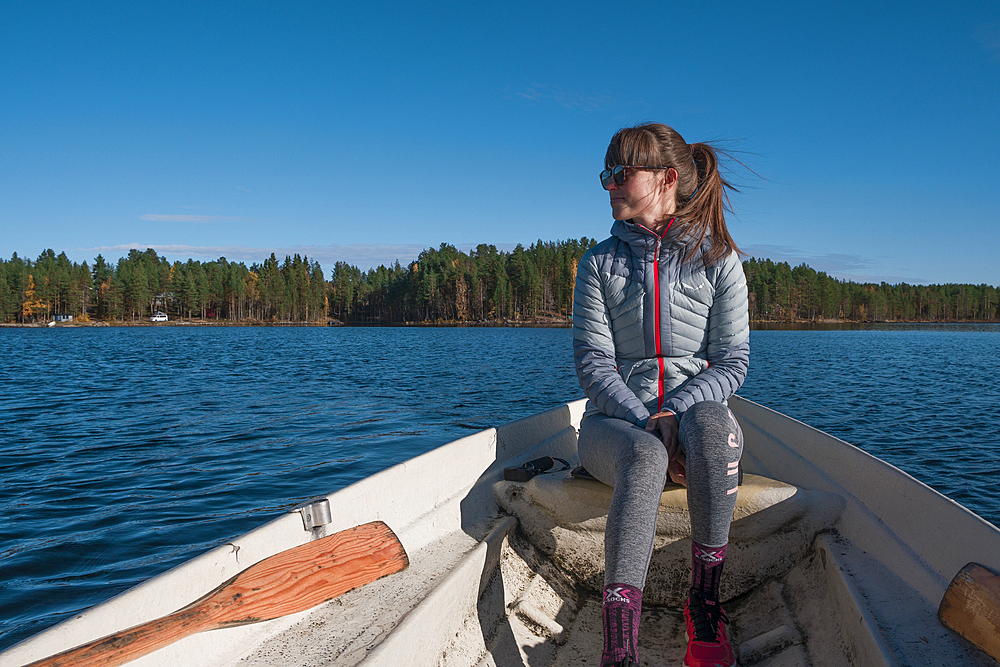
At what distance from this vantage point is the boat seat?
2.18 m

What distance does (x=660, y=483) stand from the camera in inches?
70.5

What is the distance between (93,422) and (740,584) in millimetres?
13000

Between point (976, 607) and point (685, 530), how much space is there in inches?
35.3

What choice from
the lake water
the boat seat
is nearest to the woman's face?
the boat seat

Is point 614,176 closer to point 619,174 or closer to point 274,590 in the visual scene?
point 619,174

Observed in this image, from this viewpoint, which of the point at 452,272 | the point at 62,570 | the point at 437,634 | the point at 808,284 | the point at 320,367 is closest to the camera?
the point at 437,634

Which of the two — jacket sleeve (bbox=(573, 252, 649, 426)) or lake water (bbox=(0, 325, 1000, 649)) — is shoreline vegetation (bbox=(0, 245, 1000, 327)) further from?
jacket sleeve (bbox=(573, 252, 649, 426))

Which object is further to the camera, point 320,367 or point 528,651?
point 320,367

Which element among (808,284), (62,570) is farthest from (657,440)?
(808,284)

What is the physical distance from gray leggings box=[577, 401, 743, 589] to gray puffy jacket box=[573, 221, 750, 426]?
329mm

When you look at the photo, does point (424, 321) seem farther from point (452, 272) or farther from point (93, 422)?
point (93, 422)

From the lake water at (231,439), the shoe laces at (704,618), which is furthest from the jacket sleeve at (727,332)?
the lake water at (231,439)

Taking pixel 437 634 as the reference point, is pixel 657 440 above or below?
above

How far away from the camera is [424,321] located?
113 metres
